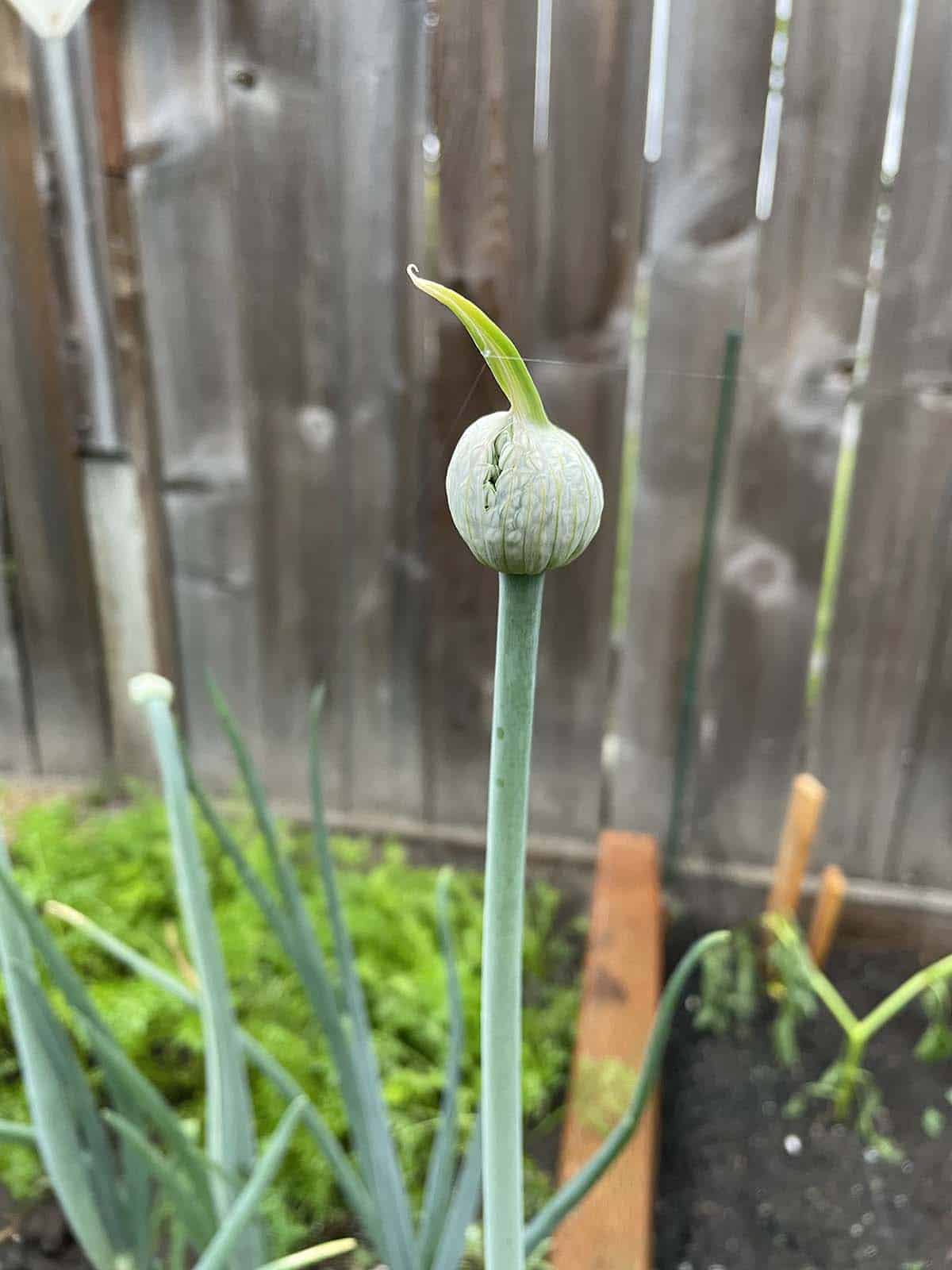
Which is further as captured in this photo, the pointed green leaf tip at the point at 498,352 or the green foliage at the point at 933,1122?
the green foliage at the point at 933,1122

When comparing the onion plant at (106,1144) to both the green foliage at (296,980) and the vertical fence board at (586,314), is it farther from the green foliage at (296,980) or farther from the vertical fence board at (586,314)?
the vertical fence board at (586,314)

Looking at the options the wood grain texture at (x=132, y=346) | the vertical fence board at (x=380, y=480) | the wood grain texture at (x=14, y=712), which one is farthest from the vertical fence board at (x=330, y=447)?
the wood grain texture at (x=14, y=712)

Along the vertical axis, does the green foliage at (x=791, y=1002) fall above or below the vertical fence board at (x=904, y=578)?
below

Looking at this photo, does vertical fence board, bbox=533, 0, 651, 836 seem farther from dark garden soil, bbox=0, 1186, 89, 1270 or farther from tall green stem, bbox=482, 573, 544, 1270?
dark garden soil, bbox=0, 1186, 89, 1270

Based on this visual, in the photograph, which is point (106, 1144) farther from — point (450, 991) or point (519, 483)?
point (519, 483)

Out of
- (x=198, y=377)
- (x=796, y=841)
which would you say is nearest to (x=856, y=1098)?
(x=796, y=841)

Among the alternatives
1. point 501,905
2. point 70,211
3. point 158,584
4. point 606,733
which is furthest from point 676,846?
point 70,211
